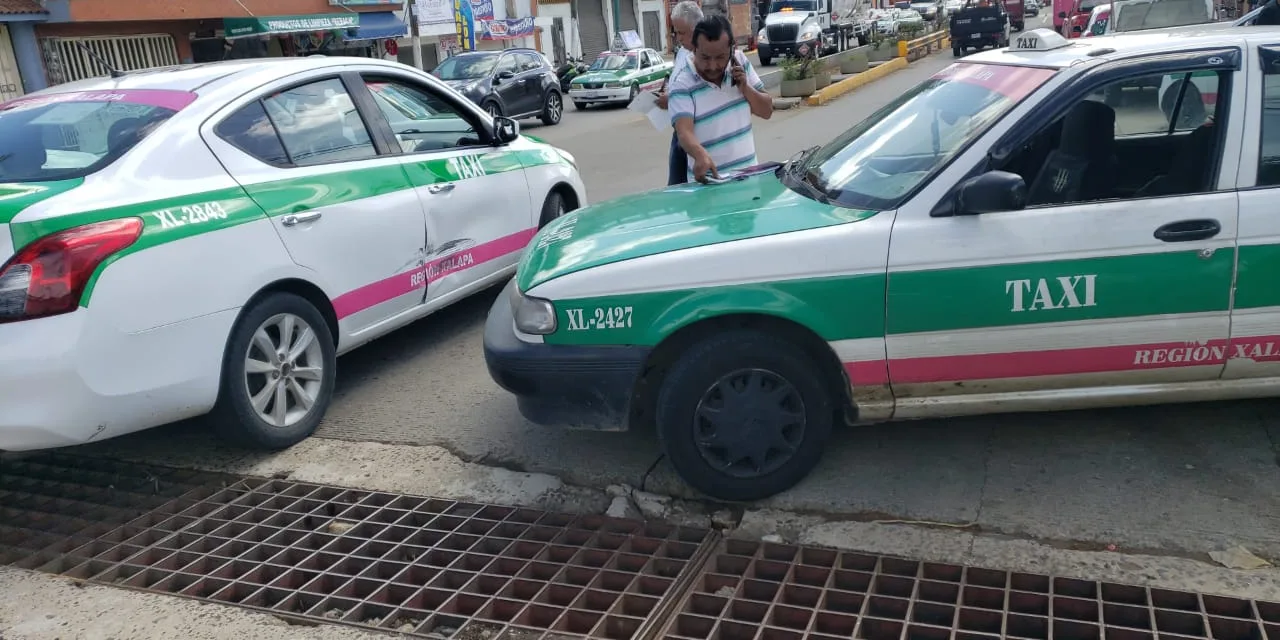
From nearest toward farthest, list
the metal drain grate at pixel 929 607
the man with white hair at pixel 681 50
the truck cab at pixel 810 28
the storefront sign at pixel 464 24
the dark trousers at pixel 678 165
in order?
the metal drain grate at pixel 929 607 < the man with white hair at pixel 681 50 < the dark trousers at pixel 678 165 < the storefront sign at pixel 464 24 < the truck cab at pixel 810 28

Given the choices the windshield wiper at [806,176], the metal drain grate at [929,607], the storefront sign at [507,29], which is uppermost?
the storefront sign at [507,29]

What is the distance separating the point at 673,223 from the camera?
390cm

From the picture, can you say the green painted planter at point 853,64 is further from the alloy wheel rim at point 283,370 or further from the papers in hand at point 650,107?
the alloy wheel rim at point 283,370

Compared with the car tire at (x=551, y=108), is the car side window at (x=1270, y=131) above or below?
above

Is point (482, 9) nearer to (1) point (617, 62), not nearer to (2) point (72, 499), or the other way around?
(1) point (617, 62)

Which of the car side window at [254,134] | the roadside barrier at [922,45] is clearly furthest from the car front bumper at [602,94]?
the car side window at [254,134]

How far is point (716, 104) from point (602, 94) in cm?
1783

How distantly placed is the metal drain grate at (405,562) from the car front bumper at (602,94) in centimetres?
1913

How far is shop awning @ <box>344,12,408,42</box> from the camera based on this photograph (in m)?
29.3

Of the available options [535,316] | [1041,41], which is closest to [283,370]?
[535,316]

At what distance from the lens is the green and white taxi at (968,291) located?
339cm

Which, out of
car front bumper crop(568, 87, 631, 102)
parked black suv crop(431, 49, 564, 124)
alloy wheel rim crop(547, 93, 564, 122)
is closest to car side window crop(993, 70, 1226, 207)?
parked black suv crop(431, 49, 564, 124)

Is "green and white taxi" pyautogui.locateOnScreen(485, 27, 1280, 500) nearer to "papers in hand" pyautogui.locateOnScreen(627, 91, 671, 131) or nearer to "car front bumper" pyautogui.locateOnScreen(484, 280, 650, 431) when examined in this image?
"car front bumper" pyautogui.locateOnScreen(484, 280, 650, 431)

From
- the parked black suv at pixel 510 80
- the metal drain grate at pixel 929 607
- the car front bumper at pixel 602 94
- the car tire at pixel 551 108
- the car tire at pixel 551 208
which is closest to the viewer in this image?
the metal drain grate at pixel 929 607
